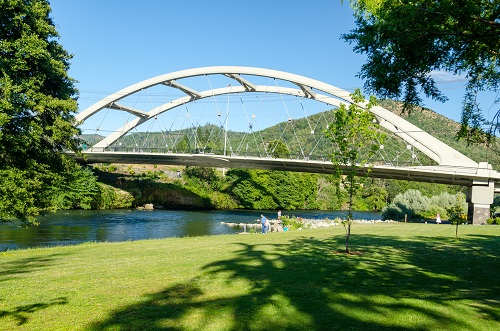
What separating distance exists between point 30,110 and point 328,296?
1376cm

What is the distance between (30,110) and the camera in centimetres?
1570

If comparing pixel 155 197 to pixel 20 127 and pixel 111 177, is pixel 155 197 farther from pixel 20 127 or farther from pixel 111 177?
pixel 20 127

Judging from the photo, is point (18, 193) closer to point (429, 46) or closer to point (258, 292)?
point (258, 292)

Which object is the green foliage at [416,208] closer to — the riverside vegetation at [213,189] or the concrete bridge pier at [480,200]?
the concrete bridge pier at [480,200]

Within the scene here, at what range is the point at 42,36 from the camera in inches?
628

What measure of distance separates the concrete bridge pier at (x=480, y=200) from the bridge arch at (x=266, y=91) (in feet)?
5.72

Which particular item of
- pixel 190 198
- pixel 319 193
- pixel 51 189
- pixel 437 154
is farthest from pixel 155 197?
pixel 51 189

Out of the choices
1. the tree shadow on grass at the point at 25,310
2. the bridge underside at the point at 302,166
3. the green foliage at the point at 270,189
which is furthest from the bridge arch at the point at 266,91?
the tree shadow on grass at the point at 25,310

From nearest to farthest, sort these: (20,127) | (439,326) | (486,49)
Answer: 1. (439,326)
2. (486,49)
3. (20,127)

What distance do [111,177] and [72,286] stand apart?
5684cm

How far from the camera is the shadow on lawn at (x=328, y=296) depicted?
198 inches

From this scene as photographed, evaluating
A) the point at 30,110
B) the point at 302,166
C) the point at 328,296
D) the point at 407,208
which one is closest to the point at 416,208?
the point at 407,208

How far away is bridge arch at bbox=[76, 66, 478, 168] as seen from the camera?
124 feet

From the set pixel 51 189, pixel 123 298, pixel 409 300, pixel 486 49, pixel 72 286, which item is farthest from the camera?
pixel 51 189
